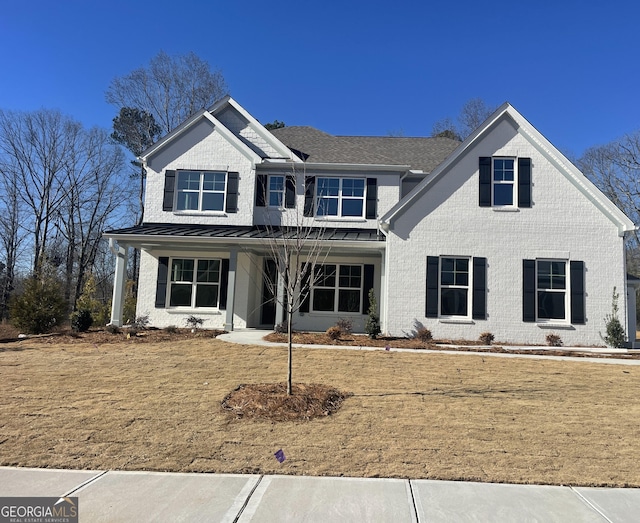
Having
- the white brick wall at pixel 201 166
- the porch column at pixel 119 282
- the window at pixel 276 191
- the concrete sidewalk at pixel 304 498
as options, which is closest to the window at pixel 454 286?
the window at pixel 276 191

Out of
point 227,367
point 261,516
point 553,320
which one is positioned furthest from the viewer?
point 553,320

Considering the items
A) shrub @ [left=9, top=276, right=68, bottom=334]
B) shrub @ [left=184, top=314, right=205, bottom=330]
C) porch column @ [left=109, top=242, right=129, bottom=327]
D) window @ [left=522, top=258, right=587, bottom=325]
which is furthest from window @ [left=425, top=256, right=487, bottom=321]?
shrub @ [left=9, top=276, right=68, bottom=334]

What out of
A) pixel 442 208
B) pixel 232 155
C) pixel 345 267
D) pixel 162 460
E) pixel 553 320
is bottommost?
pixel 162 460

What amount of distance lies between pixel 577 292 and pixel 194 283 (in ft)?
40.7

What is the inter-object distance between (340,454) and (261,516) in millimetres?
1480

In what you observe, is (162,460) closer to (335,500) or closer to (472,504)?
(335,500)

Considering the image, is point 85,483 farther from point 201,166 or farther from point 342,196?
point 201,166

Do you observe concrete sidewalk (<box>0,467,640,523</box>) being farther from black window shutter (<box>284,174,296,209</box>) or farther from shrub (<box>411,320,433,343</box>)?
black window shutter (<box>284,174,296,209</box>)

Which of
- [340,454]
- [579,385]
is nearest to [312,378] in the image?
[340,454]

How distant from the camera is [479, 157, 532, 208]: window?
13633 mm

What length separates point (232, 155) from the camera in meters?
16.1

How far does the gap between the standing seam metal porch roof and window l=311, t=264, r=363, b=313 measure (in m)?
1.36

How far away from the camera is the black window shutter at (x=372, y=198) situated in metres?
15.9

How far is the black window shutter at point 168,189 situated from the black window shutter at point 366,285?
7444mm
